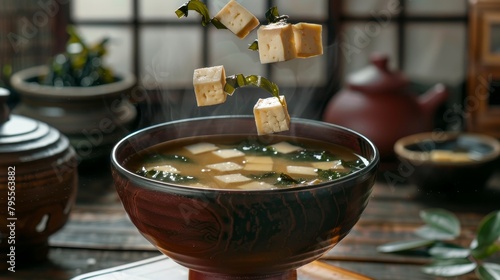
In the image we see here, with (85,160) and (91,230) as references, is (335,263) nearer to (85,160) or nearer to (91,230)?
(91,230)

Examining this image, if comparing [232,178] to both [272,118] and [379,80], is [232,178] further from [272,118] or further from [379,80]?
[379,80]

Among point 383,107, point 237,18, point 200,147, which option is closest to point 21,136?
point 200,147

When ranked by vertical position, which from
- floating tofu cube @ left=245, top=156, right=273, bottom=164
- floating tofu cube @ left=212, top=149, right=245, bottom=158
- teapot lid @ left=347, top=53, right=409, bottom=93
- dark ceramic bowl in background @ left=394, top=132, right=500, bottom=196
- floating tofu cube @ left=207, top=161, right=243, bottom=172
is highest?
floating tofu cube @ left=207, top=161, right=243, bottom=172

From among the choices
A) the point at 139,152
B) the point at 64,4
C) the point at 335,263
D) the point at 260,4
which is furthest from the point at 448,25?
the point at 139,152

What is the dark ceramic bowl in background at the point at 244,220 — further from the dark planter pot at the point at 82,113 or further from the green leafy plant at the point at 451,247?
the dark planter pot at the point at 82,113

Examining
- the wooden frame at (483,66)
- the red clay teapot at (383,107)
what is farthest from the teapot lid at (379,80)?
the wooden frame at (483,66)

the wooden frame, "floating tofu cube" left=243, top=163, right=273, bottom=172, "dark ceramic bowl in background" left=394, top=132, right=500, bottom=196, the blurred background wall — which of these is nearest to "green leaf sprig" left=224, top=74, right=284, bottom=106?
"floating tofu cube" left=243, top=163, right=273, bottom=172

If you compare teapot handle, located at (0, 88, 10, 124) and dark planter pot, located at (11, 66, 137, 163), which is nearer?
teapot handle, located at (0, 88, 10, 124)

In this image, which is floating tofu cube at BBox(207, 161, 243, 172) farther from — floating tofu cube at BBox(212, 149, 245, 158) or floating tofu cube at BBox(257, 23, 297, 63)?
floating tofu cube at BBox(257, 23, 297, 63)
